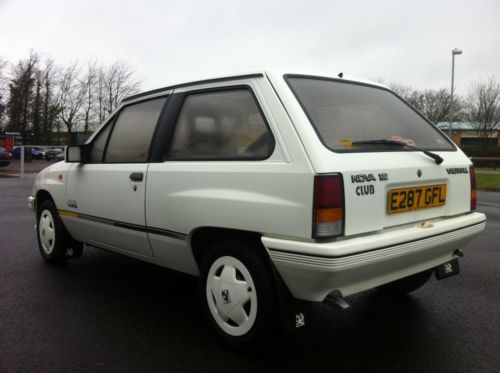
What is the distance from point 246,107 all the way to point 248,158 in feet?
1.20

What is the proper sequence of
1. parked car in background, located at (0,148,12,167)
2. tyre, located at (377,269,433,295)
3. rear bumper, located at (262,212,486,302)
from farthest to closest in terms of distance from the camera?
parked car in background, located at (0,148,12,167), tyre, located at (377,269,433,295), rear bumper, located at (262,212,486,302)

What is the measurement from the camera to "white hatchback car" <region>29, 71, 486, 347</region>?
8.04 ft

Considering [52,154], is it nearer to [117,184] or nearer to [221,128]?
[117,184]

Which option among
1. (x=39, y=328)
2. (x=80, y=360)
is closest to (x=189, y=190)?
(x=80, y=360)

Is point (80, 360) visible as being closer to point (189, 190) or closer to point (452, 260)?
point (189, 190)

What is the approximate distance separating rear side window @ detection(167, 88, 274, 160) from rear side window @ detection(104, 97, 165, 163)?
34 cm

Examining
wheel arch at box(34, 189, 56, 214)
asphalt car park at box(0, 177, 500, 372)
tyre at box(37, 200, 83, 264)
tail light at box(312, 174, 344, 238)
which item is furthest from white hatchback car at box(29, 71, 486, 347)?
wheel arch at box(34, 189, 56, 214)

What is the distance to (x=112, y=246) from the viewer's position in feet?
12.9

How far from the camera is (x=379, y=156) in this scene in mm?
2717

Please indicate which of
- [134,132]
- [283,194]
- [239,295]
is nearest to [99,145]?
[134,132]

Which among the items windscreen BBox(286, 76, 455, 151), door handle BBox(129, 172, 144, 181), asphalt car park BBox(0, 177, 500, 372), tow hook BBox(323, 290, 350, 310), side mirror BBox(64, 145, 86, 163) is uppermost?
windscreen BBox(286, 76, 455, 151)

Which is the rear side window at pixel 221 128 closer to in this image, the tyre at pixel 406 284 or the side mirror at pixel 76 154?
the side mirror at pixel 76 154

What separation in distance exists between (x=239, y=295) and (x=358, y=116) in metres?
1.40

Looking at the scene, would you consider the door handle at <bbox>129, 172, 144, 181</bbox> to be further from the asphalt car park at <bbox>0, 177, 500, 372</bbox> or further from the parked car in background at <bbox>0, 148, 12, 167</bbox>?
the parked car in background at <bbox>0, 148, 12, 167</bbox>
